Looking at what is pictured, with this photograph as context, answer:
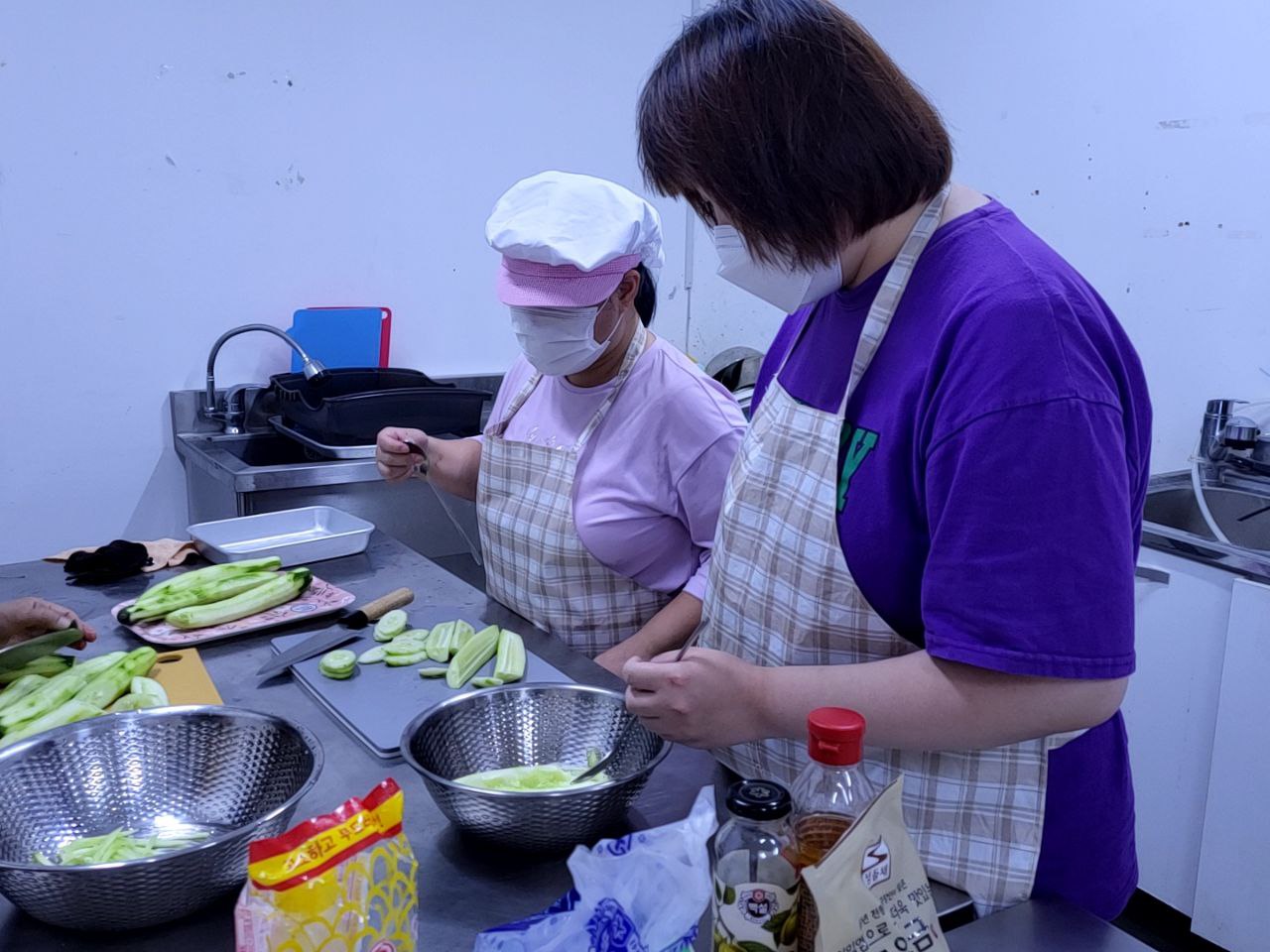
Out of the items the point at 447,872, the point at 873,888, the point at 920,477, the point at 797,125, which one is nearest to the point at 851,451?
the point at 920,477

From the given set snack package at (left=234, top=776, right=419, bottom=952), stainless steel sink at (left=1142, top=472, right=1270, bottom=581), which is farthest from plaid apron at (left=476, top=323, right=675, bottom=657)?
stainless steel sink at (left=1142, top=472, right=1270, bottom=581)

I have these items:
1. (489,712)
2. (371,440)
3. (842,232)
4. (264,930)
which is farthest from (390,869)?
(371,440)

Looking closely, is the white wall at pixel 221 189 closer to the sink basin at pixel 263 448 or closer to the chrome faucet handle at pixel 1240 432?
the sink basin at pixel 263 448

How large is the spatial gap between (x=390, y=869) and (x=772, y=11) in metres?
0.81

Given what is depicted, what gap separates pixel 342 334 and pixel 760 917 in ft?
8.29

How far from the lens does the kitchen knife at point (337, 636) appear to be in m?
1.45

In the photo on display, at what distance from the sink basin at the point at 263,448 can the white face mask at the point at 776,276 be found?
75.5 inches

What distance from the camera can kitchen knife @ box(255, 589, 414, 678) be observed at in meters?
1.45

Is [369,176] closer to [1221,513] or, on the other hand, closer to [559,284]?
[559,284]

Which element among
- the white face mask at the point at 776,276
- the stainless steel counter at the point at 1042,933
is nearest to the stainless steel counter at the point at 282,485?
the white face mask at the point at 776,276

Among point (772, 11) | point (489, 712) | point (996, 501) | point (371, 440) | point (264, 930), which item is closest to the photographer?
point (264, 930)

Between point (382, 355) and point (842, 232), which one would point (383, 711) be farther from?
point (382, 355)

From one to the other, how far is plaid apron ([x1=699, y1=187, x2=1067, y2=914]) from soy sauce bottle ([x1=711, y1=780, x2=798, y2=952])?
30 cm

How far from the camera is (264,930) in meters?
0.68
